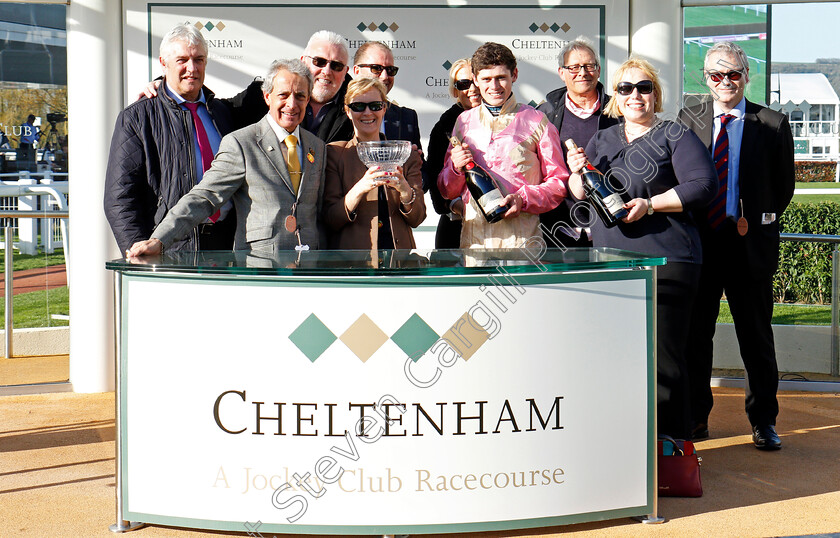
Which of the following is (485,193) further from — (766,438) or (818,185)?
(818,185)

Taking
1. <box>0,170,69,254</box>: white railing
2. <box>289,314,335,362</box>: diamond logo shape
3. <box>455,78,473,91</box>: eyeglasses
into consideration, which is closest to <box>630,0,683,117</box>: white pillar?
<box>455,78,473,91</box>: eyeglasses

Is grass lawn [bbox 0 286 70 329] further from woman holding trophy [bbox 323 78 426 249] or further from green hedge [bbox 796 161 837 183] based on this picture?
green hedge [bbox 796 161 837 183]

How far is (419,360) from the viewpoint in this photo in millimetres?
3564

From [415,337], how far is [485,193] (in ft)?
3.80

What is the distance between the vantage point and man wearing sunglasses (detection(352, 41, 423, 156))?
501 centimetres

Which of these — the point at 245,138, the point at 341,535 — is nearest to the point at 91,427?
the point at 245,138

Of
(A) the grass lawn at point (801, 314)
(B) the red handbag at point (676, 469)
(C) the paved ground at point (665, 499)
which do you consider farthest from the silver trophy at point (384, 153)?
(A) the grass lawn at point (801, 314)

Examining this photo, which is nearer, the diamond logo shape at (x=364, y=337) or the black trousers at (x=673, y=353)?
the diamond logo shape at (x=364, y=337)

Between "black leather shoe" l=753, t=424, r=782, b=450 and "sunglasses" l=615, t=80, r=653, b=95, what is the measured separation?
1.99 metres

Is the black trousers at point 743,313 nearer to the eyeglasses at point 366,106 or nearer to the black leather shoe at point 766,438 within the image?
the black leather shoe at point 766,438

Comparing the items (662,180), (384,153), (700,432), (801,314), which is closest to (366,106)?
(384,153)

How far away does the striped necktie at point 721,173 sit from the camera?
200 inches

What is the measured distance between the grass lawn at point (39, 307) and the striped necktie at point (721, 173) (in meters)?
4.32

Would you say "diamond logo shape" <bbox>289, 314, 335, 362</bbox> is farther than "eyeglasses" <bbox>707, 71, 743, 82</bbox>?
No
